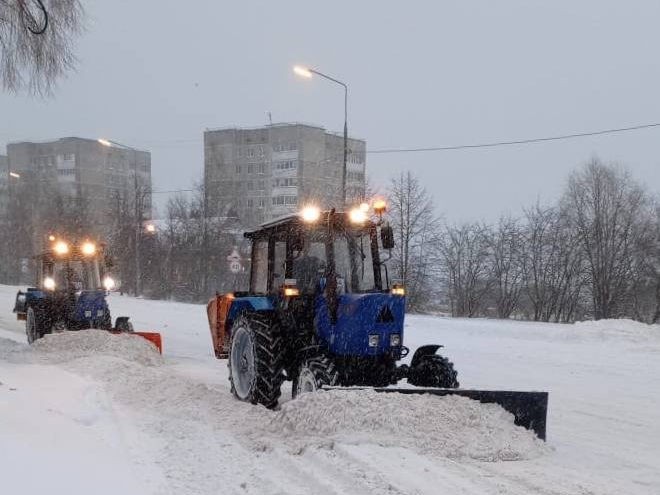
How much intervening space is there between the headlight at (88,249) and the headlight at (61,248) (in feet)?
1.04

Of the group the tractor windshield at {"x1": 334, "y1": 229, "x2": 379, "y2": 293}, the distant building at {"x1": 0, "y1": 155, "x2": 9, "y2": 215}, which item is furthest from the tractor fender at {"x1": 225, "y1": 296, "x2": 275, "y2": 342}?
the distant building at {"x1": 0, "y1": 155, "x2": 9, "y2": 215}

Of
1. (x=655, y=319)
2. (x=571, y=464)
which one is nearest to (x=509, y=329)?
(x=571, y=464)

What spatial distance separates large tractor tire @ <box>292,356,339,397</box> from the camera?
6011 millimetres

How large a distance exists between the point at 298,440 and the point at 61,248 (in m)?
9.47

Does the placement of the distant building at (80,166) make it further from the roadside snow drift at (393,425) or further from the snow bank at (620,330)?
the roadside snow drift at (393,425)

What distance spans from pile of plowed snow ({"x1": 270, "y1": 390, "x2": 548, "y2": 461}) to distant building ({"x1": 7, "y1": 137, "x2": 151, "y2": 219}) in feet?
210

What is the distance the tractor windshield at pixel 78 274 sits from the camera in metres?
13.0

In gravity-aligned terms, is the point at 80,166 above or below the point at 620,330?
above

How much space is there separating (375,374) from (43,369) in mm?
4911

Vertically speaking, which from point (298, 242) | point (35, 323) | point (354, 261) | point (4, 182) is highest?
point (4, 182)

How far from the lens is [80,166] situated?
2697 inches

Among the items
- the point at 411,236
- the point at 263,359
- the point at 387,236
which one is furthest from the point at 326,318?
the point at 411,236

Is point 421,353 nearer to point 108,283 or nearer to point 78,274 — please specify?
point 108,283

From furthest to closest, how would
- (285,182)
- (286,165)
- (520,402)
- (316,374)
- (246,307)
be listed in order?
1. (286,165)
2. (285,182)
3. (246,307)
4. (316,374)
5. (520,402)
